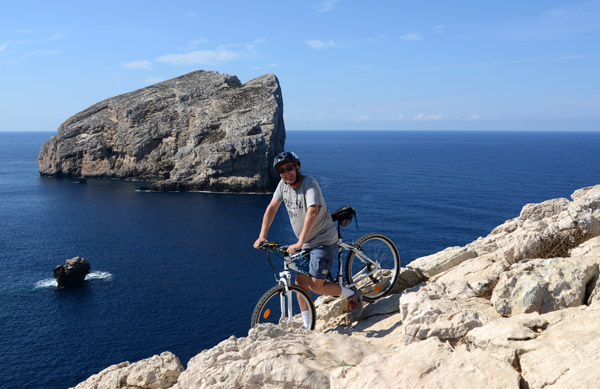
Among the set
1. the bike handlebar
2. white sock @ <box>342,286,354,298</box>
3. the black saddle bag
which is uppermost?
the black saddle bag

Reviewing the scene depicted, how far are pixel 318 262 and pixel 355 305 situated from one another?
5.98 feet

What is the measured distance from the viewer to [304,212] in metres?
8.31

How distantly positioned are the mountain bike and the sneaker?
0.76ft

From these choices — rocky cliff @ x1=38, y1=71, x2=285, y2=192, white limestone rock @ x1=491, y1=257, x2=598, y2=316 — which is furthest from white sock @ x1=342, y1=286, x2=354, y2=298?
rocky cliff @ x1=38, y1=71, x2=285, y2=192

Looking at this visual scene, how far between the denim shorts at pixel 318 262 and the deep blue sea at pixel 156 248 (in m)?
32.1

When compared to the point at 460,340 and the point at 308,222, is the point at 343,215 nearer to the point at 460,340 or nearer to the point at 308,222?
the point at 308,222

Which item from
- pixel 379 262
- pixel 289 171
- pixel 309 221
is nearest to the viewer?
pixel 309 221

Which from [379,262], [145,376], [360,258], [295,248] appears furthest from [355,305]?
[145,376]

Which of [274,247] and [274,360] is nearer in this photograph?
[274,360]

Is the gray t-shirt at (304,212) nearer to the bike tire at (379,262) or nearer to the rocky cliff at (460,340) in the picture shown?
the bike tire at (379,262)

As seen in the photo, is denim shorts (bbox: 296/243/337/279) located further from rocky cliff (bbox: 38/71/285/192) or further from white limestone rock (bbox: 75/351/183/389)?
rocky cliff (bbox: 38/71/285/192)

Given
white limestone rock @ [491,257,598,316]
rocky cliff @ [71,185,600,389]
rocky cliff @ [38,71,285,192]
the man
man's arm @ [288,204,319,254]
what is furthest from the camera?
rocky cliff @ [38,71,285,192]

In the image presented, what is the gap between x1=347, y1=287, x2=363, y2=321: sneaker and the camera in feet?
30.9

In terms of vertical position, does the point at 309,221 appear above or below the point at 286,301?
above
